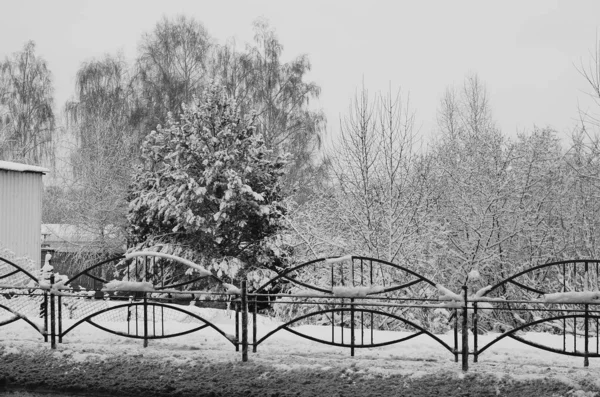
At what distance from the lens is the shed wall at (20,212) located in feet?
45.8

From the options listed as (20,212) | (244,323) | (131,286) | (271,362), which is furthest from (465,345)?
(20,212)

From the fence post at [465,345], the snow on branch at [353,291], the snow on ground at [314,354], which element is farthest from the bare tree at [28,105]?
the fence post at [465,345]

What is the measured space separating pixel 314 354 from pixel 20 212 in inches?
430

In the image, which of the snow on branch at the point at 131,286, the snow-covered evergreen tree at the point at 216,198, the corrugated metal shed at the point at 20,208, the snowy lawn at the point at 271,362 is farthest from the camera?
the snow-covered evergreen tree at the point at 216,198

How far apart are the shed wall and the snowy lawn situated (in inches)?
361

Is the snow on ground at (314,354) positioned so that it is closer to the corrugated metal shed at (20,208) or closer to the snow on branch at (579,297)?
the snow on branch at (579,297)

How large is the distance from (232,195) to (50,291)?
9635 millimetres

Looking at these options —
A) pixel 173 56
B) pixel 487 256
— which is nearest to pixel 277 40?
pixel 173 56

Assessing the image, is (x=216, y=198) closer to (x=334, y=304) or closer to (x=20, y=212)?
(x=20, y=212)

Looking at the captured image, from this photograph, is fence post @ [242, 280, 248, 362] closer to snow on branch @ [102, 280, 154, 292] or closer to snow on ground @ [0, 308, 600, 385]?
snow on ground @ [0, 308, 600, 385]

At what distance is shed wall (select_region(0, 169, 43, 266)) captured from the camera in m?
13.9

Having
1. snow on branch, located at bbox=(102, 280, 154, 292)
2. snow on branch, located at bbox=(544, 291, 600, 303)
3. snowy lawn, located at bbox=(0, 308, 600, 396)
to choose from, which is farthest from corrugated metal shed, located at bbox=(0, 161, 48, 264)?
snow on branch, located at bbox=(544, 291, 600, 303)

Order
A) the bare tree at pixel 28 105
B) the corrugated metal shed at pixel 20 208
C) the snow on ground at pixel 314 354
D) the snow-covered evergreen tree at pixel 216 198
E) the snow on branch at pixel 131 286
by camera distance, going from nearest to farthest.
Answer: the snow on ground at pixel 314 354 < the snow on branch at pixel 131 286 < the corrugated metal shed at pixel 20 208 < the snow-covered evergreen tree at pixel 216 198 < the bare tree at pixel 28 105

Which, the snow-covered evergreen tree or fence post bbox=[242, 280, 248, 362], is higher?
the snow-covered evergreen tree
